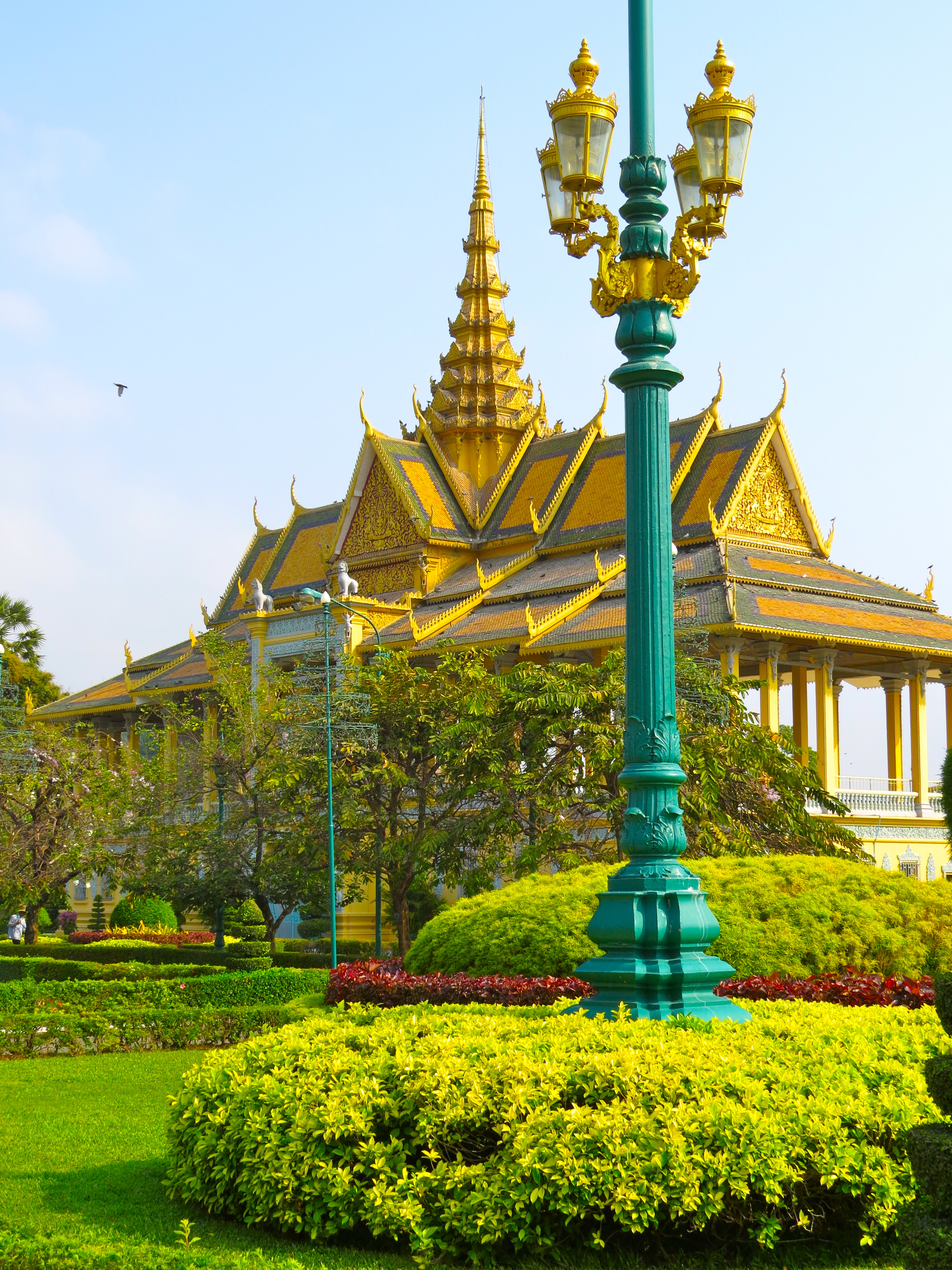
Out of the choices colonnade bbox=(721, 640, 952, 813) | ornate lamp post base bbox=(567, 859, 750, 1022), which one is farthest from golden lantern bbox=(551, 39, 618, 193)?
colonnade bbox=(721, 640, 952, 813)

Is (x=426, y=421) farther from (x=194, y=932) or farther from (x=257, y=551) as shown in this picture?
(x=194, y=932)

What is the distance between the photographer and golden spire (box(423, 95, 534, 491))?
125 feet

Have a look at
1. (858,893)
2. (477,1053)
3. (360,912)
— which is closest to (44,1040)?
(858,893)

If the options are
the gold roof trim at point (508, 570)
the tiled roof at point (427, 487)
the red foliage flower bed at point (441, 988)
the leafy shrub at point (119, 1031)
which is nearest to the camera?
the red foliage flower bed at point (441, 988)

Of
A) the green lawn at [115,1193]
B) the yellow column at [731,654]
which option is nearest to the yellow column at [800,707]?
the yellow column at [731,654]

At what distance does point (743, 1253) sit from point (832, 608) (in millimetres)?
22928

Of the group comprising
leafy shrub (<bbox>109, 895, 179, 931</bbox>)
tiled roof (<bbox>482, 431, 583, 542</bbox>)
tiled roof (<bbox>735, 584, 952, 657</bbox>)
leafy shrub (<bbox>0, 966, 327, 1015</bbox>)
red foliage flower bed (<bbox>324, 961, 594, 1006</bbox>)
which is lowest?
leafy shrub (<bbox>109, 895, 179, 931</bbox>)

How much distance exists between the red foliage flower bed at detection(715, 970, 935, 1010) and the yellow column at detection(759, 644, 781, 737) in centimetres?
1563

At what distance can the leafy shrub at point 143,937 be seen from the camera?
88.6 ft

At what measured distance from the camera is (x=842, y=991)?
9945mm

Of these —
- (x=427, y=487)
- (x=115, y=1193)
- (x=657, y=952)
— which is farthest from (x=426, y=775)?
(x=427, y=487)

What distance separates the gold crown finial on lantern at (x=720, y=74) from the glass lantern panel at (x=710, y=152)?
0.19 metres

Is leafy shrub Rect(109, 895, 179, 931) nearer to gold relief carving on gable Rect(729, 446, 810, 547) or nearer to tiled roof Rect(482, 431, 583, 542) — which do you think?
tiled roof Rect(482, 431, 583, 542)

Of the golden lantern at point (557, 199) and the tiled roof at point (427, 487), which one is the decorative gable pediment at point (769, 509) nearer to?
the tiled roof at point (427, 487)
